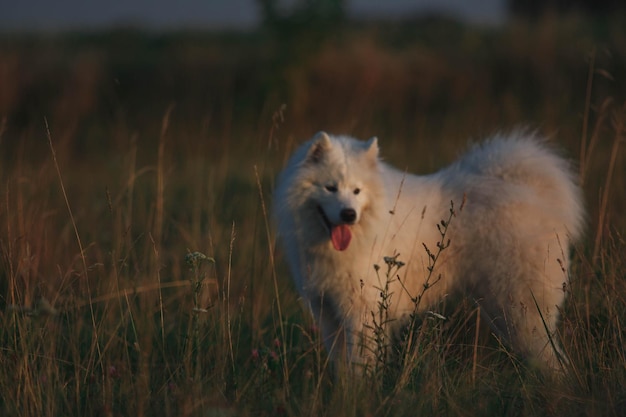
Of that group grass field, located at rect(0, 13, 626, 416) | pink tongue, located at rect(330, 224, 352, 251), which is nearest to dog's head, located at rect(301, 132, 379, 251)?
pink tongue, located at rect(330, 224, 352, 251)

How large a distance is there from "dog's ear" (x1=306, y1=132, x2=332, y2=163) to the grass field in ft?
0.74

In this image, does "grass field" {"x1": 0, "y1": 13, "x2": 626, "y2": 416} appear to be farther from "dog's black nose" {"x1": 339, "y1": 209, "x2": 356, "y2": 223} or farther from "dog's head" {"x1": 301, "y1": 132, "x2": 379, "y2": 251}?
"dog's black nose" {"x1": 339, "y1": 209, "x2": 356, "y2": 223}

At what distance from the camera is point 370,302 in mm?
3986

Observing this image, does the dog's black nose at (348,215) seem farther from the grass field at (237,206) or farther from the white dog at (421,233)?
the grass field at (237,206)

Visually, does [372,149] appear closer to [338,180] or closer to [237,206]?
[338,180]

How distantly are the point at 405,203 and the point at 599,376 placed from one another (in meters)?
1.50

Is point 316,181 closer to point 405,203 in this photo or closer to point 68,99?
point 405,203

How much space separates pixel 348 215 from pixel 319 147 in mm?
460

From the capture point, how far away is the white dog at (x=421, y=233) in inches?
159

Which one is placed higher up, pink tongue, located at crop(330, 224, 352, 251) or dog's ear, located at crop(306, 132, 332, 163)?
dog's ear, located at crop(306, 132, 332, 163)

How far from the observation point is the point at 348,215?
12.7ft

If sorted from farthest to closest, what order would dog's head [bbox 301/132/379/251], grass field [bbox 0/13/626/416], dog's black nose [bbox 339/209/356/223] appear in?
dog's head [bbox 301/132/379/251] → dog's black nose [bbox 339/209/356/223] → grass field [bbox 0/13/626/416]

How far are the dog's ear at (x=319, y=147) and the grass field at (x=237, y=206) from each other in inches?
8.9

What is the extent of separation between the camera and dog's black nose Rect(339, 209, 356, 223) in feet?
12.7
